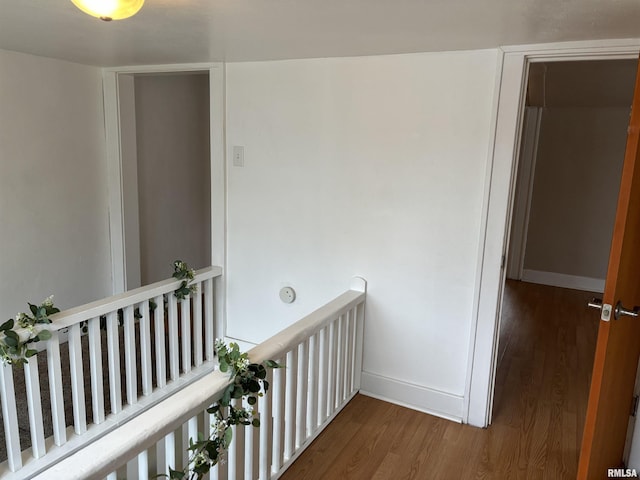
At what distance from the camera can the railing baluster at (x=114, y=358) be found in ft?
7.86

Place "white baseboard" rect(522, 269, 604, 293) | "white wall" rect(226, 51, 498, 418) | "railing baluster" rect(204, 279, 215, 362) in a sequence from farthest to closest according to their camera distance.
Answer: "white baseboard" rect(522, 269, 604, 293) < "railing baluster" rect(204, 279, 215, 362) < "white wall" rect(226, 51, 498, 418)

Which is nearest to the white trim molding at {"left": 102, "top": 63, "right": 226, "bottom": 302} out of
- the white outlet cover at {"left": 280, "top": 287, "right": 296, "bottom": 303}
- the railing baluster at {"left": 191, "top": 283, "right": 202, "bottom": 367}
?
the railing baluster at {"left": 191, "top": 283, "right": 202, "bottom": 367}

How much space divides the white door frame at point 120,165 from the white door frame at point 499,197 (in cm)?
162

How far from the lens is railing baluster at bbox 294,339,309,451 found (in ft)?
7.02

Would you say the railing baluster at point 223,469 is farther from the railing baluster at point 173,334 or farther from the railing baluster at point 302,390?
the railing baluster at point 173,334

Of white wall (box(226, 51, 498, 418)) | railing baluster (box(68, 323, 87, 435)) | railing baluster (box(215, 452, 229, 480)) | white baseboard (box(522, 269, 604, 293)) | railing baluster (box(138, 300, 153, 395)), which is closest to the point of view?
railing baluster (box(215, 452, 229, 480))

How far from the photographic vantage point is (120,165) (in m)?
3.34

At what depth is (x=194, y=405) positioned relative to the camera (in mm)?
1455

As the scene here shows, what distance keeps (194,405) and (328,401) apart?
3.71 feet

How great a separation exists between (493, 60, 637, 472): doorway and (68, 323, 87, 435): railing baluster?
2688 millimetres

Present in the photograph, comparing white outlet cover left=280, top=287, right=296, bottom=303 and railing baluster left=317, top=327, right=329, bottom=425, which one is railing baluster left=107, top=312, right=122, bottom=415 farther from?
railing baluster left=317, top=327, right=329, bottom=425

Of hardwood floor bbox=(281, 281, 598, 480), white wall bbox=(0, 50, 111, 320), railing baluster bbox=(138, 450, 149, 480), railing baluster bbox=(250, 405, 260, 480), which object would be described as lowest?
hardwood floor bbox=(281, 281, 598, 480)

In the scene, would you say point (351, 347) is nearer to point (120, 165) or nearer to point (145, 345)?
point (145, 345)

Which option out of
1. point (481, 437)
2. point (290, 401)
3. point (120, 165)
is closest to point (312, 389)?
point (290, 401)
